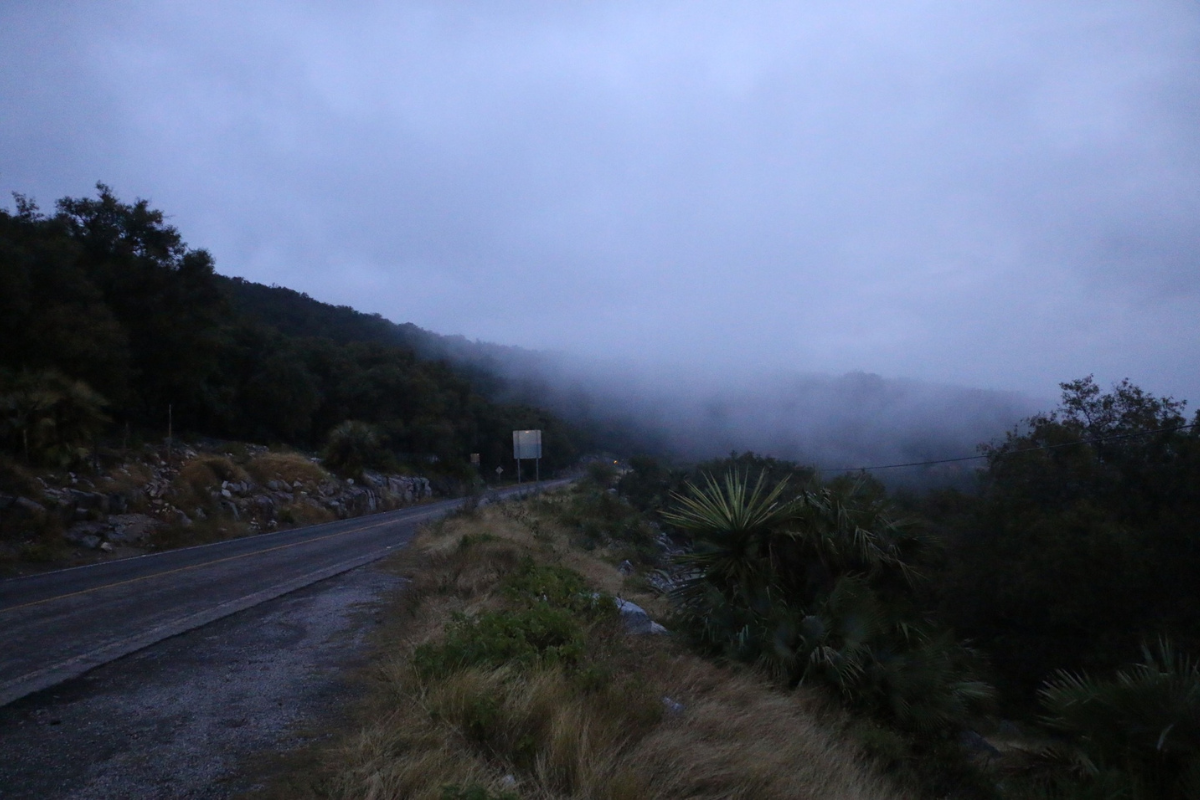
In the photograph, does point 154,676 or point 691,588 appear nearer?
point 154,676

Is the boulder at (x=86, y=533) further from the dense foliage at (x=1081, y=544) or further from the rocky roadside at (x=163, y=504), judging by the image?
the dense foliage at (x=1081, y=544)

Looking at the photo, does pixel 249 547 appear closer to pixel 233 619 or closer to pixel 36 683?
pixel 233 619

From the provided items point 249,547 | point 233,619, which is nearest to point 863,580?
point 233,619

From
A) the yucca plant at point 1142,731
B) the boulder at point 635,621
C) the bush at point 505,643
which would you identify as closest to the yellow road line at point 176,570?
the bush at point 505,643

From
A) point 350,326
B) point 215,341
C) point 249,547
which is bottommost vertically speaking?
point 249,547

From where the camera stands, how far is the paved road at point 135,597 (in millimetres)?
8781

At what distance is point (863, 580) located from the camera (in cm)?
1187

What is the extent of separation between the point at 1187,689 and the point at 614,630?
211 inches

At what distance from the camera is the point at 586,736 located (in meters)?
5.52

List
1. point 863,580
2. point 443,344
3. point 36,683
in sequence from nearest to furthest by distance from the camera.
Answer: point 36,683 < point 863,580 < point 443,344

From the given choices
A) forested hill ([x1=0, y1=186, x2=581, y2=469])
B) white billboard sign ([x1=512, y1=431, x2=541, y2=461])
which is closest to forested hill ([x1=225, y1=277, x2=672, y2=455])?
forested hill ([x1=0, y1=186, x2=581, y2=469])

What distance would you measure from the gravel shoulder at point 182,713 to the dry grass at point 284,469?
27.6 metres

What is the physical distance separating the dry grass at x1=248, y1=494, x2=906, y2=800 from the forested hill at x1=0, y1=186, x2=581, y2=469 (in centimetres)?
2013

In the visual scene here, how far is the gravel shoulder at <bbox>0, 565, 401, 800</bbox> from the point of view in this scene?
5320 mm
